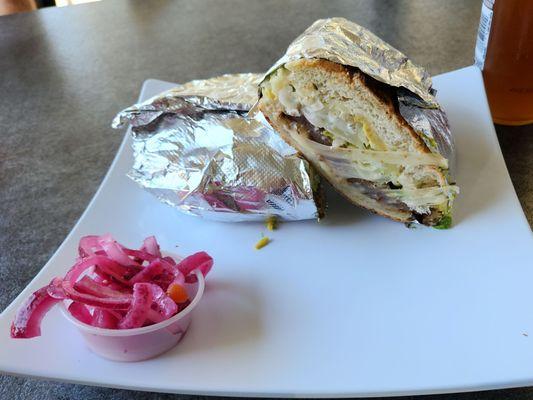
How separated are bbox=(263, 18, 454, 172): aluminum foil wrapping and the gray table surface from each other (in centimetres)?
25

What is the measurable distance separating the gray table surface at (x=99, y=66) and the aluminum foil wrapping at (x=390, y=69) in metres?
0.25

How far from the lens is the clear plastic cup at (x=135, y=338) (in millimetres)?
758

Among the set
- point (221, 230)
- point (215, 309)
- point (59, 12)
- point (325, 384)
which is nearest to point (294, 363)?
point (325, 384)

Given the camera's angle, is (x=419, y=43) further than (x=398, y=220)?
Yes

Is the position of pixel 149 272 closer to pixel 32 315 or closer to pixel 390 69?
pixel 32 315

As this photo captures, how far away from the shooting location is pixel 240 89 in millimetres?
1106

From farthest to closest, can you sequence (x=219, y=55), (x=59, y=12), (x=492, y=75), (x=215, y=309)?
(x=59, y=12) → (x=219, y=55) → (x=492, y=75) → (x=215, y=309)

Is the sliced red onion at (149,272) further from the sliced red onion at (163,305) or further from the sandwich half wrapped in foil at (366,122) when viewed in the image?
the sandwich half wrapped in foil at (366,122)

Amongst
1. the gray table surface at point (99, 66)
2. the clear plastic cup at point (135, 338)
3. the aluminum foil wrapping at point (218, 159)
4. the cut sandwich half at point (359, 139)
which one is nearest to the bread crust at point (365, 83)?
the cut sandwich half at point (359, 139)

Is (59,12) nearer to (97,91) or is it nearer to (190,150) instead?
(97,91)

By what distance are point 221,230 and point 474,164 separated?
489 millimetres

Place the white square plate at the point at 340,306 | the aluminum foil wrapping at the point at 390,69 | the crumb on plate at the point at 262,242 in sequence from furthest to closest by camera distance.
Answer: the crumb on plate at the point at 262,242, the aluminum foil wrapping at the point at 390,69, the white square plate at the point at 340,306

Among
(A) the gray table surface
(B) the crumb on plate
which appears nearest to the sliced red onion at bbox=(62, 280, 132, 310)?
(A) the gray table surface

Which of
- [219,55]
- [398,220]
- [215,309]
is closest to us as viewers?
[215,309]
